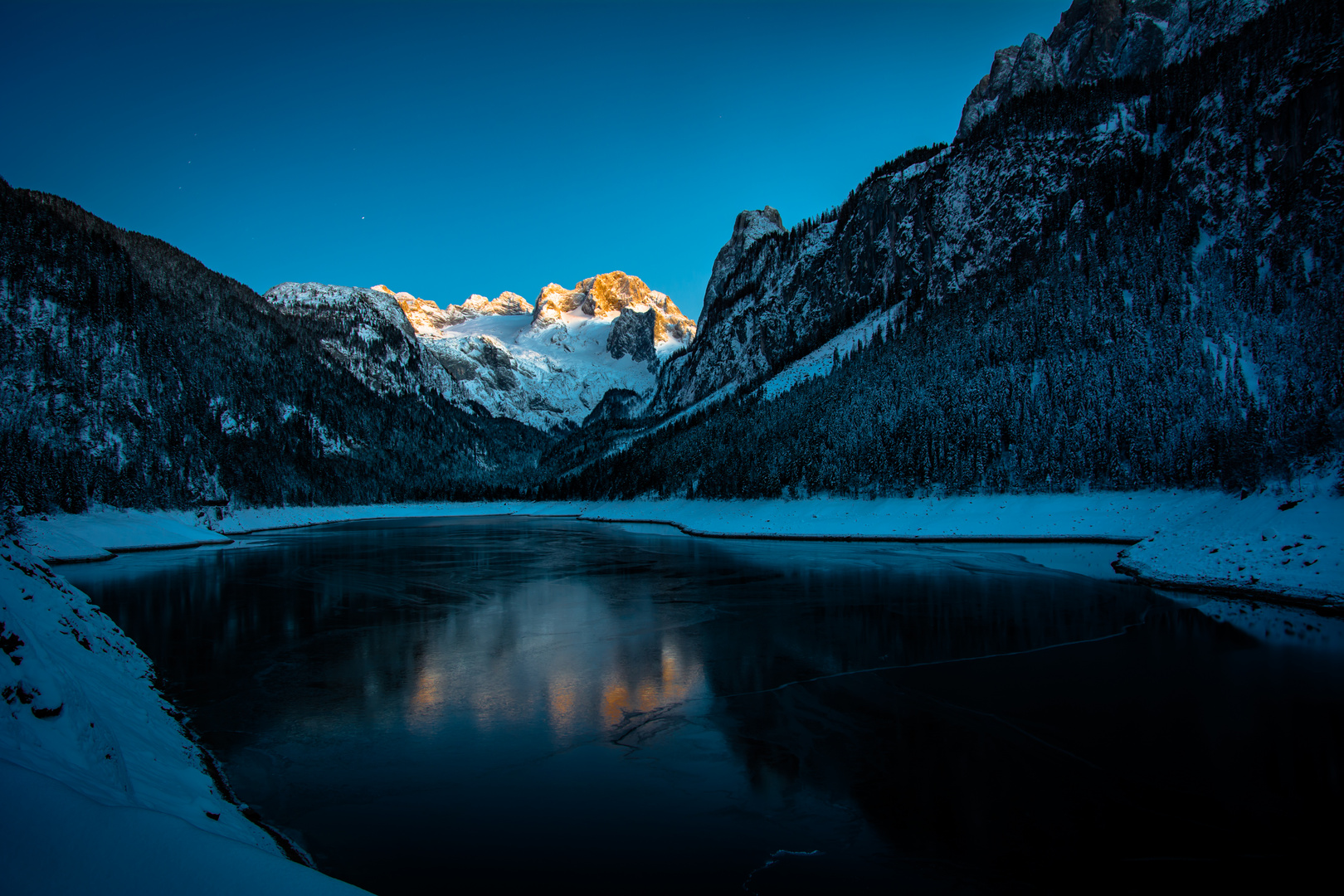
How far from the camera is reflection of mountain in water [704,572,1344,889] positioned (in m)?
8.15

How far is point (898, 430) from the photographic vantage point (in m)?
69.9

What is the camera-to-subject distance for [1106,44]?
15362 cm

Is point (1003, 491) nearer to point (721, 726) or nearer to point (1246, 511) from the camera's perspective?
point (1246, 511)

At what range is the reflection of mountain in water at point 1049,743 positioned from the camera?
8148 mm

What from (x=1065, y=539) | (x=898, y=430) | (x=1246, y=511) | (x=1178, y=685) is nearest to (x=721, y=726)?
(x=1178, y=685)

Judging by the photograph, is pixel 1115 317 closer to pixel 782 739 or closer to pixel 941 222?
pixel 941 222

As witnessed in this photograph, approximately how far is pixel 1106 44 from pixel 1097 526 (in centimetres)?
16691

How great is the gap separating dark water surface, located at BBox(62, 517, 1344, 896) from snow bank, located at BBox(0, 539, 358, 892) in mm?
1195

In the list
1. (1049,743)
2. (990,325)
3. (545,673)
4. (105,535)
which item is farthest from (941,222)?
(105,535)

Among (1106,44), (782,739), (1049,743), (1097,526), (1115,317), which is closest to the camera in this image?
(1049,743)

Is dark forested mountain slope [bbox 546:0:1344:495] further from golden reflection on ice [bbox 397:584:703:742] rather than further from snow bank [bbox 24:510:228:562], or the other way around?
snow bank [bbox 24:510:228:562]

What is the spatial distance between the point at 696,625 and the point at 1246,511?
2857 centimetres

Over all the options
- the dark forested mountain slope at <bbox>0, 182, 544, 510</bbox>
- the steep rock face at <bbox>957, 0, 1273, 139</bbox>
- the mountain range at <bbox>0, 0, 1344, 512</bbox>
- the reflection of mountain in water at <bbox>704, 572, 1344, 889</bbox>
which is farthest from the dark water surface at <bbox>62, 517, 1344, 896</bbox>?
the steep rock face at <bbox>957, 0, 1273, 139</bbox>

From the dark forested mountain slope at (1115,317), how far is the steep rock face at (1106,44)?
25430mm
